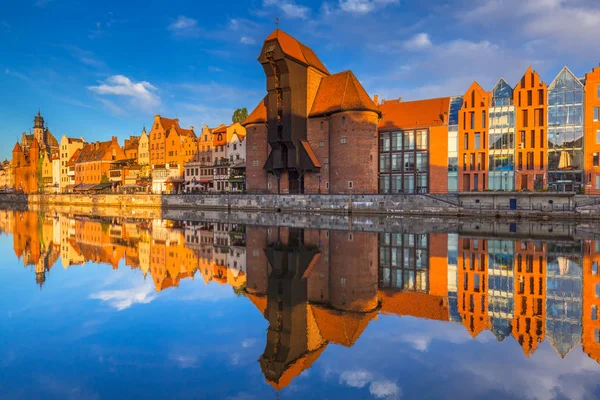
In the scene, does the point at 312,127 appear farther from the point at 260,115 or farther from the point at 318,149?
the point at 260,115

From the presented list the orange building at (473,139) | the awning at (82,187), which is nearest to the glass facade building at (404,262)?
the orange building at (473,139)

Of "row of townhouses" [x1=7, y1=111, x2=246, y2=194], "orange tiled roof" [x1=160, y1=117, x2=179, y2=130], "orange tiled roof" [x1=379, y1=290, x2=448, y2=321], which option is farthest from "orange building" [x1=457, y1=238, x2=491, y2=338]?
"orange tiled roof" [x1=160, y1=117, x2=179, y2=130]

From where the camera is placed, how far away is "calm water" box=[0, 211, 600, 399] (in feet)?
20.9

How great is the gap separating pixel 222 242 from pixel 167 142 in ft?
190

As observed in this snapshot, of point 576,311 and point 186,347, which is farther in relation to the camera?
point 576,311

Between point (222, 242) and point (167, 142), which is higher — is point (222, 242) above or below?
below

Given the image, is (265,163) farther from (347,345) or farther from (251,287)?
(347,345)

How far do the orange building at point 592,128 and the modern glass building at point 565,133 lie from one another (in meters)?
0.54

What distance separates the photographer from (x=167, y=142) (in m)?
75.8

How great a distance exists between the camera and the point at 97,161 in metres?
88.1

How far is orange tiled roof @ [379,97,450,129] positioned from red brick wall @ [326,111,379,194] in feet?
19.6

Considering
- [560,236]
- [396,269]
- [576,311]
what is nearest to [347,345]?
[576,311]

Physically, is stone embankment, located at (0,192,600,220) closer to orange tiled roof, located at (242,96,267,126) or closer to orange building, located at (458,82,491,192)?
orange building, located at (458,82,491,192)

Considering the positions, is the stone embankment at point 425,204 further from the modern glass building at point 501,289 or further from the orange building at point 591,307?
the orange building at point 591,307
